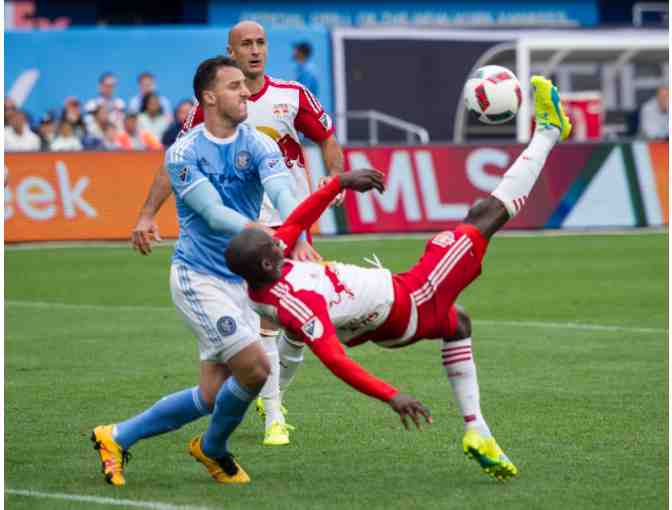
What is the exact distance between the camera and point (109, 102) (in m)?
26.6

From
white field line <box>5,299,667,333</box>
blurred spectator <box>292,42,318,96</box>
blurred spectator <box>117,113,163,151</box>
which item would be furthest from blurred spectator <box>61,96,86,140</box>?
white field line <box>5,299,667,333</box>

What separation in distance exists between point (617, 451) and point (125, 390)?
383 centimetres

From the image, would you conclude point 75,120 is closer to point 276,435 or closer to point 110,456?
point 276,435

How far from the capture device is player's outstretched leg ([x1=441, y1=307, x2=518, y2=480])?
7.83 metres

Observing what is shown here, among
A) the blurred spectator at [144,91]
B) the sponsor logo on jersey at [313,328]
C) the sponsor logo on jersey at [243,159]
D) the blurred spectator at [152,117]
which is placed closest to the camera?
the sponsor logo on jersey at [313,328]

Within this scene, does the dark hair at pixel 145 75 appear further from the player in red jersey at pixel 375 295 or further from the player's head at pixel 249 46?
the player in red jersey at pixel 375 295

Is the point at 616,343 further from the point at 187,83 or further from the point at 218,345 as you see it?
the point at 187,83

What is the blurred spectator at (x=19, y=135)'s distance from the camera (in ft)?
76.8

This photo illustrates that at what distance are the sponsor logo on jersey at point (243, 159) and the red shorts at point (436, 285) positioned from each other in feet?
3.10

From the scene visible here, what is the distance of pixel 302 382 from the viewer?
11625mm

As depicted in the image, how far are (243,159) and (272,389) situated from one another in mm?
1861

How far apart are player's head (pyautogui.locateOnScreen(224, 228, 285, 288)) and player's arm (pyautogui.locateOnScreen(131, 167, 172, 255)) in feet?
3.72

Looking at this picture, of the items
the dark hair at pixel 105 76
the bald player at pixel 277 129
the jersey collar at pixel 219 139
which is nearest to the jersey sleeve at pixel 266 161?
the jersey collar at pixel 219 139

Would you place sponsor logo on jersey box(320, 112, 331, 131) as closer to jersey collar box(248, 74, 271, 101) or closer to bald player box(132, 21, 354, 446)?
bald player box(132, 21, 354, 446)
